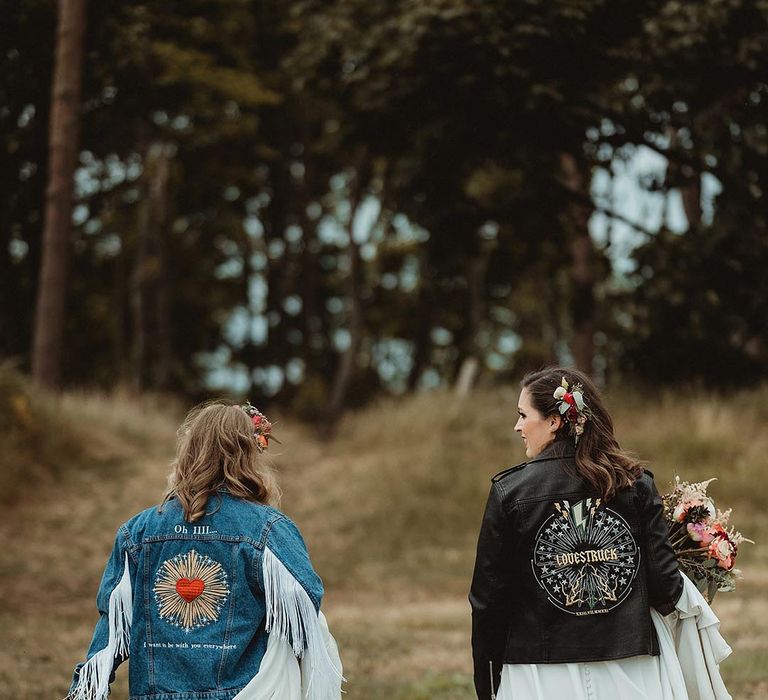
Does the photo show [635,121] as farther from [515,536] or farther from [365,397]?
[365,397]

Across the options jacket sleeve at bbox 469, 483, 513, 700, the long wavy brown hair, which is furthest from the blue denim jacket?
the long wavy brown hair

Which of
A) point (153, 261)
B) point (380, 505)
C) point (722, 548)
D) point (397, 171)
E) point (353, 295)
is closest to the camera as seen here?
point (722, 548)

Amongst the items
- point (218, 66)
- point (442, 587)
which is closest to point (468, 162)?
point (442, 587)

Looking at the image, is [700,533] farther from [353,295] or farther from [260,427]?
[353,295]

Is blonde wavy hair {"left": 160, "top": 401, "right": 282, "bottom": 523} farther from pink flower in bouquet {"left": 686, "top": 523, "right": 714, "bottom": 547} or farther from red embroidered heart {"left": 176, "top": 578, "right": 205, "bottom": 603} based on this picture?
pink flower in bouquet {"left": 686, "top": 523, "right": 714, "bottom": 547}

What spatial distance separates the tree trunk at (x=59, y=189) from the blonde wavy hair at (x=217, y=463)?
17.0m

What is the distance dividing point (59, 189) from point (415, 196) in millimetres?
6642

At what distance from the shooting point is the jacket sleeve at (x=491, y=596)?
175 inches

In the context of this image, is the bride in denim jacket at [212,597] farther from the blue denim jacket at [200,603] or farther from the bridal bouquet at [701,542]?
the bridal bouquet at [701,542]

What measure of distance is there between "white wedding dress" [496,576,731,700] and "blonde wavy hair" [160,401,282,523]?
3.93 ft

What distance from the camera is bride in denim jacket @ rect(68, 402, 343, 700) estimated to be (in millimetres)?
4434

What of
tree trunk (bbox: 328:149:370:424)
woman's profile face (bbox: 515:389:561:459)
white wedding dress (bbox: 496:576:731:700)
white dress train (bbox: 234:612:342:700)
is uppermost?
tree trunk (bbox: 328:149:370:424)

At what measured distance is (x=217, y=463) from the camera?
453 cm

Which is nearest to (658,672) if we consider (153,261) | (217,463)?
(217,463)
